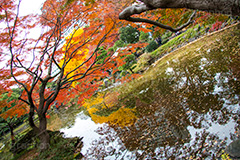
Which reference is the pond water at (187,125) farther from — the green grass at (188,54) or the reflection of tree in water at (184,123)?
the green grass at (188,54)

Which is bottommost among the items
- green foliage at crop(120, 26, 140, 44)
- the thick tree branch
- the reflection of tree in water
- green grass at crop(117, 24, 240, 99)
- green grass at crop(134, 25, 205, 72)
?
the reflection of tree in water

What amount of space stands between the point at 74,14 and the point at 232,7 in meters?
5.61

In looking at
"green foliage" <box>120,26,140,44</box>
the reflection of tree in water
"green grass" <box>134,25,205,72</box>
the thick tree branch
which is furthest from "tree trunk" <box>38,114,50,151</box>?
"green foliage" <box>120,26,140,44</box>

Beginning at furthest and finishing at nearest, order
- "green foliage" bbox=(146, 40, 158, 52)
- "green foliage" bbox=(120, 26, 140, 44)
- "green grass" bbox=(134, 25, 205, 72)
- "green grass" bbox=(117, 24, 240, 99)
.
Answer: "green foliage" bbox=(120, 26, 140, 44) < "green foliage" bbox=(146, 40, 158, 52) < "green grass" bbox=(134, 25, 205, 72) < "green grass" bbox=(117, 24, 240, 99)

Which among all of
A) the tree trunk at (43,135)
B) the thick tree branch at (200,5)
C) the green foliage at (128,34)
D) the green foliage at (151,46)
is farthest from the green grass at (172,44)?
the thick tree branch at (200,5)

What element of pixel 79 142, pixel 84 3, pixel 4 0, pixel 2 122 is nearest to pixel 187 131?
pixel 79 142

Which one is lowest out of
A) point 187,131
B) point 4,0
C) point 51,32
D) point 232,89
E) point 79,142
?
point 187,131

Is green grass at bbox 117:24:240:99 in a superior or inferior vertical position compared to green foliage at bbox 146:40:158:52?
inferior

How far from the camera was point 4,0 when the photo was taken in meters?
4.71

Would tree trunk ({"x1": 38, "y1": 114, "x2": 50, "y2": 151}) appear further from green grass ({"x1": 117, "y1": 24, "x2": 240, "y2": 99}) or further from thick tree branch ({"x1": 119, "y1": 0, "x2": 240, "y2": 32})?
thick tree branch ({"x1": 119, "y1": 0, "x2": 240, "y2": 32})

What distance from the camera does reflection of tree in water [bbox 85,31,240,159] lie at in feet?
9.64

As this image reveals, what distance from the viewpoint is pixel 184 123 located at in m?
3.74

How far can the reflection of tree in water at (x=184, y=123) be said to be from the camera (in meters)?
2.94

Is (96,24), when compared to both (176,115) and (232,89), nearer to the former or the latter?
(176,115)
